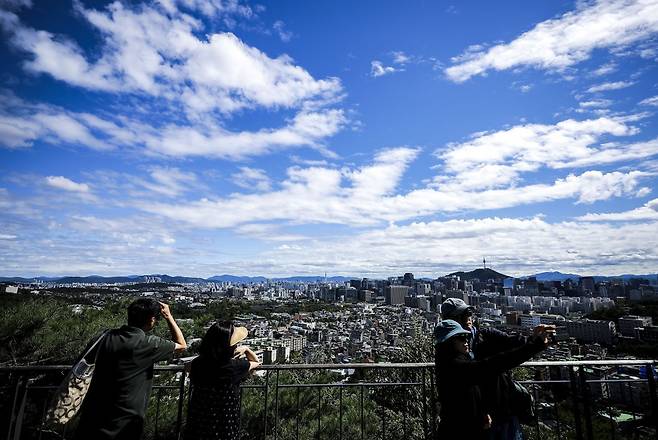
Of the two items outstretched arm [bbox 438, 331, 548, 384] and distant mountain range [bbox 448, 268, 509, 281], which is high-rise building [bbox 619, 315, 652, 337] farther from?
distant mountain range [bbox 448, 268, 509, 281]

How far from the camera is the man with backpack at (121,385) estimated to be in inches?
92.0

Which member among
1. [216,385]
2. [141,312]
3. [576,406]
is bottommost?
[576,406]

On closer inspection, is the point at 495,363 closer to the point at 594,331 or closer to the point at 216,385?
the point at 216,385

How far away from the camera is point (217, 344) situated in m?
2.68

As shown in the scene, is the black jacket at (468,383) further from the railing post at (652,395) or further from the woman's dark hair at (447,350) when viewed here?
the railing post at (652,395)

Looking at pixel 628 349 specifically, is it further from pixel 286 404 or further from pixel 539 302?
pixel 539 302

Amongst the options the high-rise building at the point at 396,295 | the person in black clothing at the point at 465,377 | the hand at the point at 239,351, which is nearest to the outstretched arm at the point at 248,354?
the hand at the point at 239,351

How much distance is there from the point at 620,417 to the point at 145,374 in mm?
5836

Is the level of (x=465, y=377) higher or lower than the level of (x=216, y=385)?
higher

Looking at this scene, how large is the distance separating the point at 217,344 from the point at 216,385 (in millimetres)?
306

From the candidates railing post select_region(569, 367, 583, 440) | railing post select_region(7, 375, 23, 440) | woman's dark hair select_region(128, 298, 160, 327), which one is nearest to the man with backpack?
woman's dark hair select_region(128, 298, 160, 327)

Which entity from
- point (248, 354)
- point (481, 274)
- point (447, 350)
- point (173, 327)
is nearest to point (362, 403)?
point (248, 354)

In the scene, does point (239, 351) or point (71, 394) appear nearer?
point (71, 394)

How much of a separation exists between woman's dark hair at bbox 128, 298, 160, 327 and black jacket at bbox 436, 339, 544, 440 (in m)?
2.04
